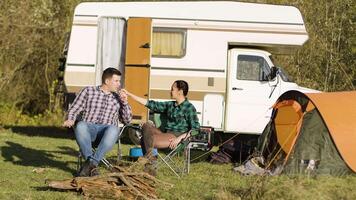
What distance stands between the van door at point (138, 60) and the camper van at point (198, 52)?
0.06 ft

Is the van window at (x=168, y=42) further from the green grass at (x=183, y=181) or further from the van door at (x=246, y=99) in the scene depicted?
the green grass at (x=183, y=181)

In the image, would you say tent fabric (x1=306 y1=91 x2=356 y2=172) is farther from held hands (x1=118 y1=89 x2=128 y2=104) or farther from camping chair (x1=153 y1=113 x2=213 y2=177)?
held hands (x1=118 y1=89 x2=128 y2=104)

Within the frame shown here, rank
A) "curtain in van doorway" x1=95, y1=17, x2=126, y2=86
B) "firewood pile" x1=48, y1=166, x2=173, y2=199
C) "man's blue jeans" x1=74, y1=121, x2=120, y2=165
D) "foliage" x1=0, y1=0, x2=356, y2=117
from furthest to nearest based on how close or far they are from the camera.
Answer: "foliage" x1=0, y1=0, x2=356, y2=117, "curtain in van doorway" x1=95, y1=17, x2=126, y2=86, "man's blue jeans" x1=74, y1=121, x2=120, y2=165, "firewood pile" x1=48, y1=166, x2=173, y2=199

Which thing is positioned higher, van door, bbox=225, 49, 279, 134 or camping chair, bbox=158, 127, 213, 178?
van door, bbox=225, 49, 279, 134

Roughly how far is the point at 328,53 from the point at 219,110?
593 centimetres

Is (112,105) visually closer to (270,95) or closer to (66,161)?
(66,161)

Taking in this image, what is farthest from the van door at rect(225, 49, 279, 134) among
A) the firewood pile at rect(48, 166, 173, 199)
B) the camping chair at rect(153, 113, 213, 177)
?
the firewood pile at rect(48, 166, 173, 199)

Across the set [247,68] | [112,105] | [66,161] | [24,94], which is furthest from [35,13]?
[112,105]

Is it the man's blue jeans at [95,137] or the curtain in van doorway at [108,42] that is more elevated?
the curtain in van doorway at [108,42]

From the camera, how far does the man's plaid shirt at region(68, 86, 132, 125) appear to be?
7.87m

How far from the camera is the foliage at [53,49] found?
16.7 meters

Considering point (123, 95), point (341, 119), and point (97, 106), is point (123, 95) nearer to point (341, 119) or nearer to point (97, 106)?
point (97, 106)

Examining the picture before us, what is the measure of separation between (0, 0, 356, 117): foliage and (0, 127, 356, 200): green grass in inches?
235

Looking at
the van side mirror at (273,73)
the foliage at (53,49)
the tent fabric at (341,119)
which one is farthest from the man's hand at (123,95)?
the foliage at (53,49)
